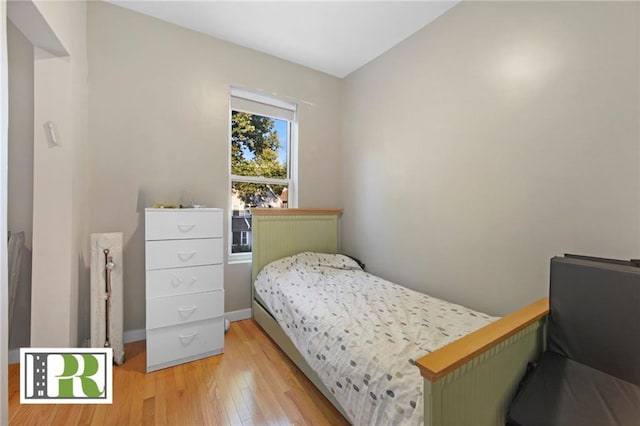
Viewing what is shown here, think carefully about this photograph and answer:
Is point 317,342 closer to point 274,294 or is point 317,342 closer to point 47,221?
point 274,294

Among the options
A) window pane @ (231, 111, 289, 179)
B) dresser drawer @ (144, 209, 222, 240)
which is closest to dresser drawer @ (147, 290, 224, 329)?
dresser drawer @ (144, 209, 222, 240)

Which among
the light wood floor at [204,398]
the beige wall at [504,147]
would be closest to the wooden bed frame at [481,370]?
the light wood floor at [204,398]

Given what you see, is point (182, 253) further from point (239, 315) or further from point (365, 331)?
point (365, 331)

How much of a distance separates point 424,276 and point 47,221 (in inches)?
102

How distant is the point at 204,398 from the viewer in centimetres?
153

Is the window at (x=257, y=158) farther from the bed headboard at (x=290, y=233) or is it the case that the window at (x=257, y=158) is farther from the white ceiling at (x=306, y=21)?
the white ceiling at (x=306, y=21)

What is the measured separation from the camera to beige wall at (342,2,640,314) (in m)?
1.29

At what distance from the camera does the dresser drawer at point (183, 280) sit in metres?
1.78

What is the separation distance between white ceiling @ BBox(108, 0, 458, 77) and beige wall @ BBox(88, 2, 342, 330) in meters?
0.15

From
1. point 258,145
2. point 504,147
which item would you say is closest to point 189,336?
point 258,145

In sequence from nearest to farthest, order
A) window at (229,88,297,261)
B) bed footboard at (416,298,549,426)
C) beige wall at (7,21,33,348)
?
bed footboard at (416,298,549,426), beige wall at (7,21,33,348), window at (229,88,297,261)

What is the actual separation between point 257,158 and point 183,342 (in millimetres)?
1751

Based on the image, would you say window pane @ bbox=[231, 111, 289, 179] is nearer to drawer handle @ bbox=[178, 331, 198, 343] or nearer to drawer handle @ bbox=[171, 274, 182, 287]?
drawer handle @ bbox=[171, 274, 182, 287]

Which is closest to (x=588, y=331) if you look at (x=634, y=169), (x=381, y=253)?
(x=634, y=169)
